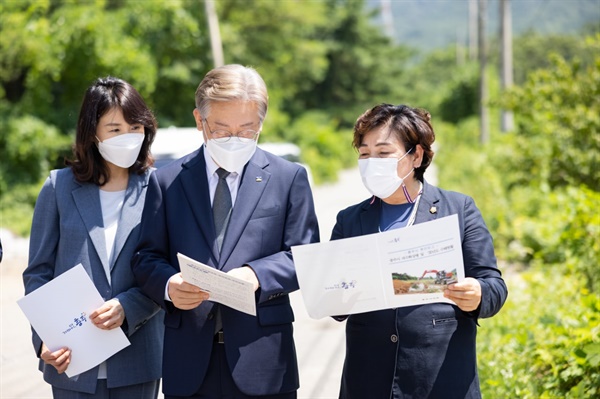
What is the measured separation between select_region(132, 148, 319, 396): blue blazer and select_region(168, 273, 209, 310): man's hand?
0.08m

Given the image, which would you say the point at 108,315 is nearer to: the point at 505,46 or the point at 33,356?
the point at 33,356

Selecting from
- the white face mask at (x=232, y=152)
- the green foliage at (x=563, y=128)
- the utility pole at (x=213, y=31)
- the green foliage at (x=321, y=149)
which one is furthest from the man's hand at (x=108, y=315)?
the green foliage at (x=321, y=149)

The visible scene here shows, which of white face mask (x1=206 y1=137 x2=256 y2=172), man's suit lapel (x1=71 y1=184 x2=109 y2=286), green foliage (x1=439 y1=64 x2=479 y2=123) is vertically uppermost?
→ green foliage (x1=439 y1=64 x2=479 y2=123)

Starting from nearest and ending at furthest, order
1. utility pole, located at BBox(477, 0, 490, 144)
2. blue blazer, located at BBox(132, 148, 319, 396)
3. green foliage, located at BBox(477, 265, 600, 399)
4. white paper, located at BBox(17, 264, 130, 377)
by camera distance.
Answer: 1. blue blazer, located at BBox(132, 148, 319, 396)
2. white paper, located at BBox(17, 264, 130, 377)
3. green foliage, located at BBox(477, 265, 600, 399)
4. utility pole, located at BBox(477, 0, 490, 144)

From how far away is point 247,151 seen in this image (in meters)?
2.78

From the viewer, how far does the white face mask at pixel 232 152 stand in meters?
2.77

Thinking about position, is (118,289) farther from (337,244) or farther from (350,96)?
(350,96)

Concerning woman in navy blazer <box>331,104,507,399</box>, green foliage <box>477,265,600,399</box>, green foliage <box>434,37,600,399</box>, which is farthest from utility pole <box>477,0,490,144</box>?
woman in navy blazer <box>331,104,507,399</box>

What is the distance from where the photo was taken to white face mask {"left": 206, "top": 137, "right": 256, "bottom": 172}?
2.77 m

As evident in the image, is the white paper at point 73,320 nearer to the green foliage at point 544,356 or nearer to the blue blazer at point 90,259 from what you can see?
the blue blazer at point 90,259

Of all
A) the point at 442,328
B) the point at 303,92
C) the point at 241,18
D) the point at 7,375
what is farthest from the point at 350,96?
the point at 442,328

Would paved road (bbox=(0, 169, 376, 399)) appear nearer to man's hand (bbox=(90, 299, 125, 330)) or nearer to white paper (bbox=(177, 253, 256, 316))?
man's hand (bbox=(90, 299, 125, 330))

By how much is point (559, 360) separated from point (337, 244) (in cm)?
214

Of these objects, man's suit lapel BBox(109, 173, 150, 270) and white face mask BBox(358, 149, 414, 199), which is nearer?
white face mask BBox(358, 149, 414, 199)
